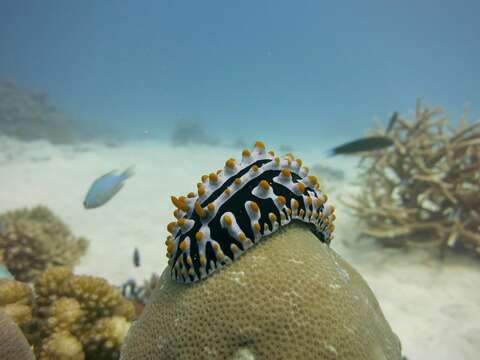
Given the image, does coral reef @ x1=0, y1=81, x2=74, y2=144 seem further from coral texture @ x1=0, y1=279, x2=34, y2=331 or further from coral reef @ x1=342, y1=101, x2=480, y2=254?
coral reef @ x1=342, y1=101, x2=480, y2=254

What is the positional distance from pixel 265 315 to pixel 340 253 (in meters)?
5.06

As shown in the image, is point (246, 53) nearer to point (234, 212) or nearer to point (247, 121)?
point (247, 121)

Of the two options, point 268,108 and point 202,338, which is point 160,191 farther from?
point 268,108

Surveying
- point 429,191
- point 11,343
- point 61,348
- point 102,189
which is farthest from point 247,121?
point 11,343

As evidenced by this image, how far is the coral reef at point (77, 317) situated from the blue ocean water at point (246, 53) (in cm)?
8648

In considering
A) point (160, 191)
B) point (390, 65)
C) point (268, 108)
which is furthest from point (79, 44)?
point (160, 191)

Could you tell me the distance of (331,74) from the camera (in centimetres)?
13788

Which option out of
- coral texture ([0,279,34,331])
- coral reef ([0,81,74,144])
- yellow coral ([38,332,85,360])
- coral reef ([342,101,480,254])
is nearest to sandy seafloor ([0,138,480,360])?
coral reef ([342,101,480,254])

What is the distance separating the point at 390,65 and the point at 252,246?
148536 millimetres

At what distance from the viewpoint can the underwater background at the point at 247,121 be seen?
553 centimetres

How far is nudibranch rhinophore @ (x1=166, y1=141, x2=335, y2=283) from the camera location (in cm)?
172

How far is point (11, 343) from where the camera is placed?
5.54ft

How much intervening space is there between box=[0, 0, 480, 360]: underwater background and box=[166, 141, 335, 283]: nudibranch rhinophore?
329cm

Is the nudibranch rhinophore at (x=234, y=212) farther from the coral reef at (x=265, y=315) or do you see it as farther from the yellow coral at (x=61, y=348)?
the yellow coral at (x=61, y=348)
